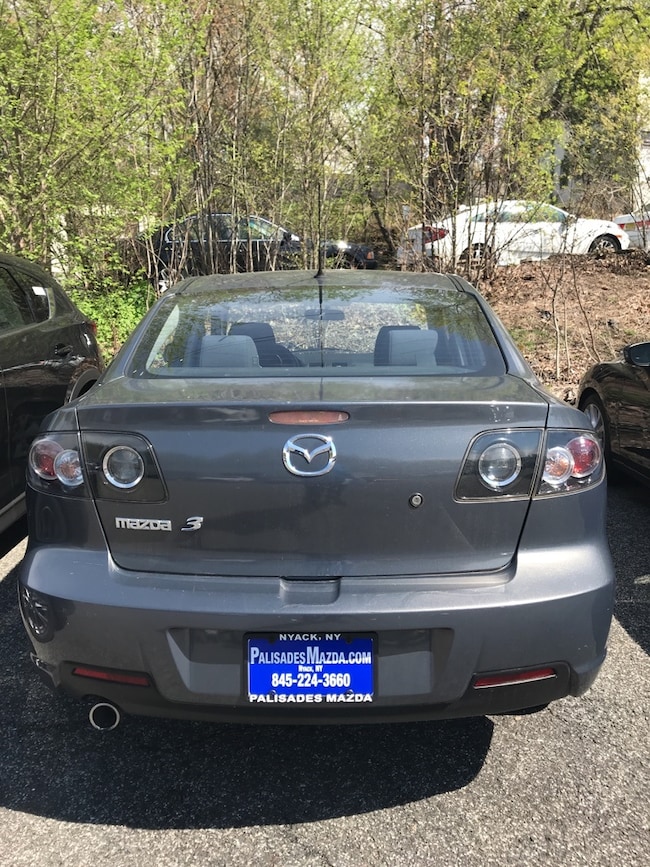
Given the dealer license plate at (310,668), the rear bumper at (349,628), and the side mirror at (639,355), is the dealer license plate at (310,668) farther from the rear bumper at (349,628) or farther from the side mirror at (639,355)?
the side mirror at (639,355)

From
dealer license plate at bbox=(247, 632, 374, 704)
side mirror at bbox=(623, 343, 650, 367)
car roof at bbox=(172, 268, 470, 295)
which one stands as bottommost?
dealer license plate at bbox=(247, 632, 374, 704)

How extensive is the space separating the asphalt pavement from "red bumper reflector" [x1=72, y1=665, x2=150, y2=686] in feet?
1.55

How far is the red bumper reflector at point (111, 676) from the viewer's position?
6.73 ft

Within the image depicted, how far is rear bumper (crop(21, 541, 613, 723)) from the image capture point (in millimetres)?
1977

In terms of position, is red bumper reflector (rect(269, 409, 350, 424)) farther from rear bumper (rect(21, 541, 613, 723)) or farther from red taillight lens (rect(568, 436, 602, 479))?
red taillight lens (rect(568, 436, 602, 479))

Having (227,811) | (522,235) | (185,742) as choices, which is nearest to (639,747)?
(227,811)

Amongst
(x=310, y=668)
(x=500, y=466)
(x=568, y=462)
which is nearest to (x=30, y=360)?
(x=310, y=668)

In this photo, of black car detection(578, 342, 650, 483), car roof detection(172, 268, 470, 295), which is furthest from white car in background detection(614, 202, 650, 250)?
car roof detection(172, 268, 470, 295)

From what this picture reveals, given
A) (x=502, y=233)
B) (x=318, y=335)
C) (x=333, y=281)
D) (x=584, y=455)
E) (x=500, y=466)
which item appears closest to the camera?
(x=500, y=466)

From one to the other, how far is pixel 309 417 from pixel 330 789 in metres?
1.20

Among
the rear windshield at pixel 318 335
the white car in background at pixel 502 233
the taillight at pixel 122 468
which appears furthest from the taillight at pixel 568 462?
the white car in background at pixel 502 233

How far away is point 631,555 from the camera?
13.8ft

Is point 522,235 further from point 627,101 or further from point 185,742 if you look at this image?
point 185,742

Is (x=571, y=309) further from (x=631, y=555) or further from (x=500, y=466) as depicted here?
(x=500, y=466)
